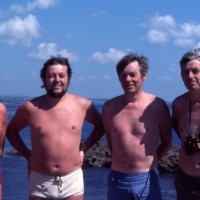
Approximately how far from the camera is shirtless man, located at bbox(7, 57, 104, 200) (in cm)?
635

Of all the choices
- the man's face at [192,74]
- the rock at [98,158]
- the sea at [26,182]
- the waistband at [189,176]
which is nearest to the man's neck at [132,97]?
the man's face at [192,74]

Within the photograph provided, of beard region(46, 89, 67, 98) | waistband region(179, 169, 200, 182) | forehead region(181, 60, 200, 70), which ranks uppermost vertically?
forehead region(181, 60, 200, 70)

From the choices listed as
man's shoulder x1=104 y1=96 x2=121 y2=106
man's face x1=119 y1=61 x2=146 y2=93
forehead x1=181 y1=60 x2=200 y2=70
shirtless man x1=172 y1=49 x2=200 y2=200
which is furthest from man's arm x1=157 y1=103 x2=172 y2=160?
forehead x1=181 y1=60 x2=200 y2=70

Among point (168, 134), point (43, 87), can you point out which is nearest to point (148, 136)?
point (168, 134)

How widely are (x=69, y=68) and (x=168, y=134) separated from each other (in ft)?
5.31

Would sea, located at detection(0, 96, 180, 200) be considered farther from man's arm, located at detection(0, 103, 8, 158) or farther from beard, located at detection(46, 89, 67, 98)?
beard, located at detection(46, 89, 67, 98)

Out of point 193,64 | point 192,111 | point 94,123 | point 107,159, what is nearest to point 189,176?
point 192,111

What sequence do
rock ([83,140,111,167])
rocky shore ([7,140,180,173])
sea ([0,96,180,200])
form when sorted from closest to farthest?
sea ([0,96,180,200]) < rocky shore ([7,140,180,173]) < rock ([83,140,111,167])

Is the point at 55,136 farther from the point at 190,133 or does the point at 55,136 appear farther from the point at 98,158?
the point at 98,158

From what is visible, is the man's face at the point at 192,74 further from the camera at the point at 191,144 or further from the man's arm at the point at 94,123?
the man's arm at the point at 94,123

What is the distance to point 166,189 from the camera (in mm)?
33156

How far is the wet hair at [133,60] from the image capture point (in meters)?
6.47

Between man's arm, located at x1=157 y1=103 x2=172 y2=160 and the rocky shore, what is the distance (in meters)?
31.6

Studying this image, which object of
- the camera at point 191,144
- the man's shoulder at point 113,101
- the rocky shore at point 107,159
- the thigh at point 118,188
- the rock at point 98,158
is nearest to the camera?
the camera at point 191,144
